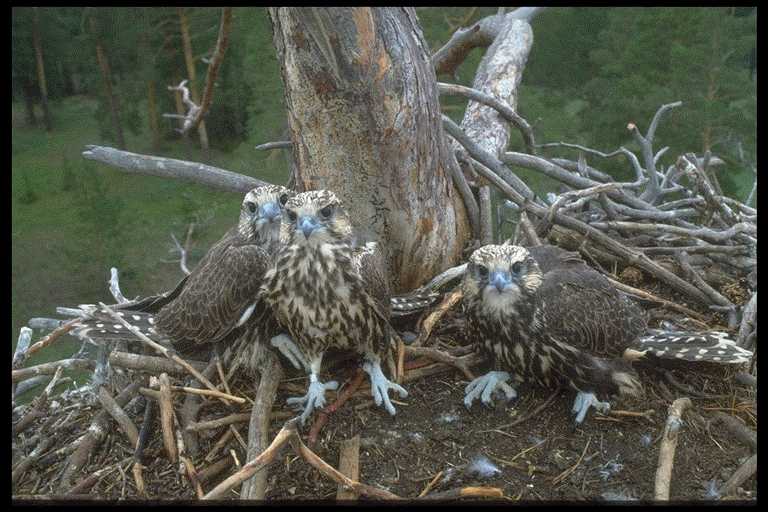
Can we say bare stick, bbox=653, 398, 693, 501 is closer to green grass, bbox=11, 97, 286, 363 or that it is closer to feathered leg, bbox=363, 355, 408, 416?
feathered leg, bbox=363, 355, 408, 416

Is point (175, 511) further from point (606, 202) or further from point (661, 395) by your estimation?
point (606, 202)

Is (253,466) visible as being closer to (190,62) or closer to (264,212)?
(264,212)

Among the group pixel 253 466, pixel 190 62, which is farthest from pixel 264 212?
pixel 190 62

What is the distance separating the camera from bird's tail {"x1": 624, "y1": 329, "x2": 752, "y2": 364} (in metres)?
2.38

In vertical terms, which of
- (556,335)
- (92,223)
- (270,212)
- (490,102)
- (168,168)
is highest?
(490,102)

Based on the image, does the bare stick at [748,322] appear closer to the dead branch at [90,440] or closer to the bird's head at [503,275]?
the bird's head at [503,275]

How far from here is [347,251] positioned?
2395 millimetres

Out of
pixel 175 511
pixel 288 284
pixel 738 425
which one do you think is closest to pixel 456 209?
pixel 288 284

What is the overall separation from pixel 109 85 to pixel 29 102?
3.64 ft

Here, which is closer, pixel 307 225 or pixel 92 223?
pixel 307 225

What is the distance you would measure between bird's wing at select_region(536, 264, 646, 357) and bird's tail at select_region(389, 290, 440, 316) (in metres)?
0.53

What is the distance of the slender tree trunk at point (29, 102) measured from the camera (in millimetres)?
7543

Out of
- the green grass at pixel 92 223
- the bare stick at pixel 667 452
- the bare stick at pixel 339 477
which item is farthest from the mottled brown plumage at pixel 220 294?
the green grass at pixel 92 223

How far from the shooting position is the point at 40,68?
7.29 m
